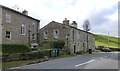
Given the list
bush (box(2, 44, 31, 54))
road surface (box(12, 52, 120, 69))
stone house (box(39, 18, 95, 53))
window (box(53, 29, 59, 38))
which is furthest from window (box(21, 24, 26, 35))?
road surface (box(12, 52, 120, 69))

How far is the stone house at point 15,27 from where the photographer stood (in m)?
44.4

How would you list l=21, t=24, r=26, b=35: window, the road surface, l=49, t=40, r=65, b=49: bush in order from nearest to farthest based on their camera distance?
the road surface < l=21, t=24, r=26, b=35: window < l=49, t=40, r=65, b=49: bush

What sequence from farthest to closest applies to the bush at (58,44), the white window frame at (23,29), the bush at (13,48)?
the bush at (58,44)
the white window frame at (23,29)
the bush at (13,48)

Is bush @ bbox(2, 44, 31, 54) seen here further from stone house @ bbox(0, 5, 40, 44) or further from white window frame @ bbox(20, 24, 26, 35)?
white window frame @ bbox(20, 24, 26, 35)

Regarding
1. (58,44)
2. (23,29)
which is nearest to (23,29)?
(23,29)

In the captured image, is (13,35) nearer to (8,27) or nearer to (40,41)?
(8,27)

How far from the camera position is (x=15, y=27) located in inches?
1912

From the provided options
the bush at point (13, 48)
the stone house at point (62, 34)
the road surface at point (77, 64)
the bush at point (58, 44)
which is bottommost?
the road surface at point (77, 64)

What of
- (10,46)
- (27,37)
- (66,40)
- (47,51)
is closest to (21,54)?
(10,46)

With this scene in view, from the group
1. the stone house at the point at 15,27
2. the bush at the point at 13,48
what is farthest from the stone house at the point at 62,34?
the bush at the point at 13,48

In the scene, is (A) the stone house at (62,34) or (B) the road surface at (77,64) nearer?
(B) the road surface at (77,64)

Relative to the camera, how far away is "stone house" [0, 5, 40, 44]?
146ft

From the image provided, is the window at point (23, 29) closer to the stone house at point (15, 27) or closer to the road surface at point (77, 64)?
the stone house at point (15, 27)

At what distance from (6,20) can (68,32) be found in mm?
23118
